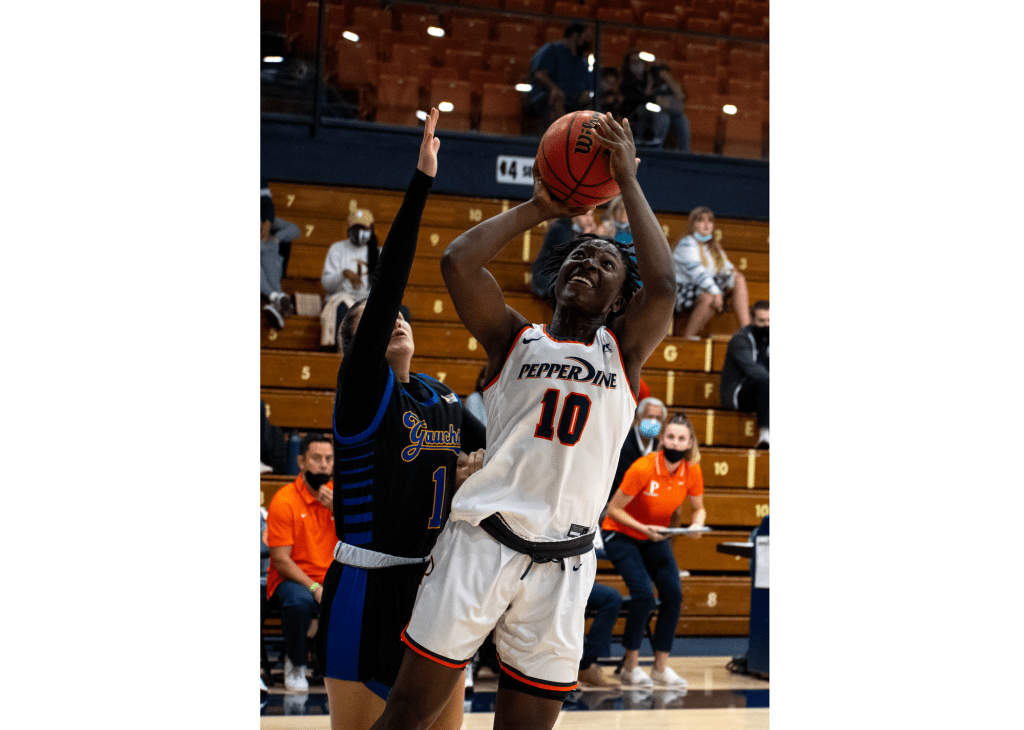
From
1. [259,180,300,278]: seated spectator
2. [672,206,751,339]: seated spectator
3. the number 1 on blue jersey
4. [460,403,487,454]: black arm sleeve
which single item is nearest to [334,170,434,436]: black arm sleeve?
the number 1 on blue jersey

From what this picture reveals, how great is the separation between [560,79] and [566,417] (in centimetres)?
716

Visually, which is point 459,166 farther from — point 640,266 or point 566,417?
point 566,417

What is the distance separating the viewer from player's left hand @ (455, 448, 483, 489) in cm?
271

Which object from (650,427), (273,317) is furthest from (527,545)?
(273,317)

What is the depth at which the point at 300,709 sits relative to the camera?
496 cm

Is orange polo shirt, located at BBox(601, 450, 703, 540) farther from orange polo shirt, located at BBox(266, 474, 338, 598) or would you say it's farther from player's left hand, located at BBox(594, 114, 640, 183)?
player's left hand, located at BBox(594, 114, 640, 183)

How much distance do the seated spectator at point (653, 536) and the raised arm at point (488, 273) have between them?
3.65m

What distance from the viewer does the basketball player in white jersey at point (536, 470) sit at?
2400 mm
